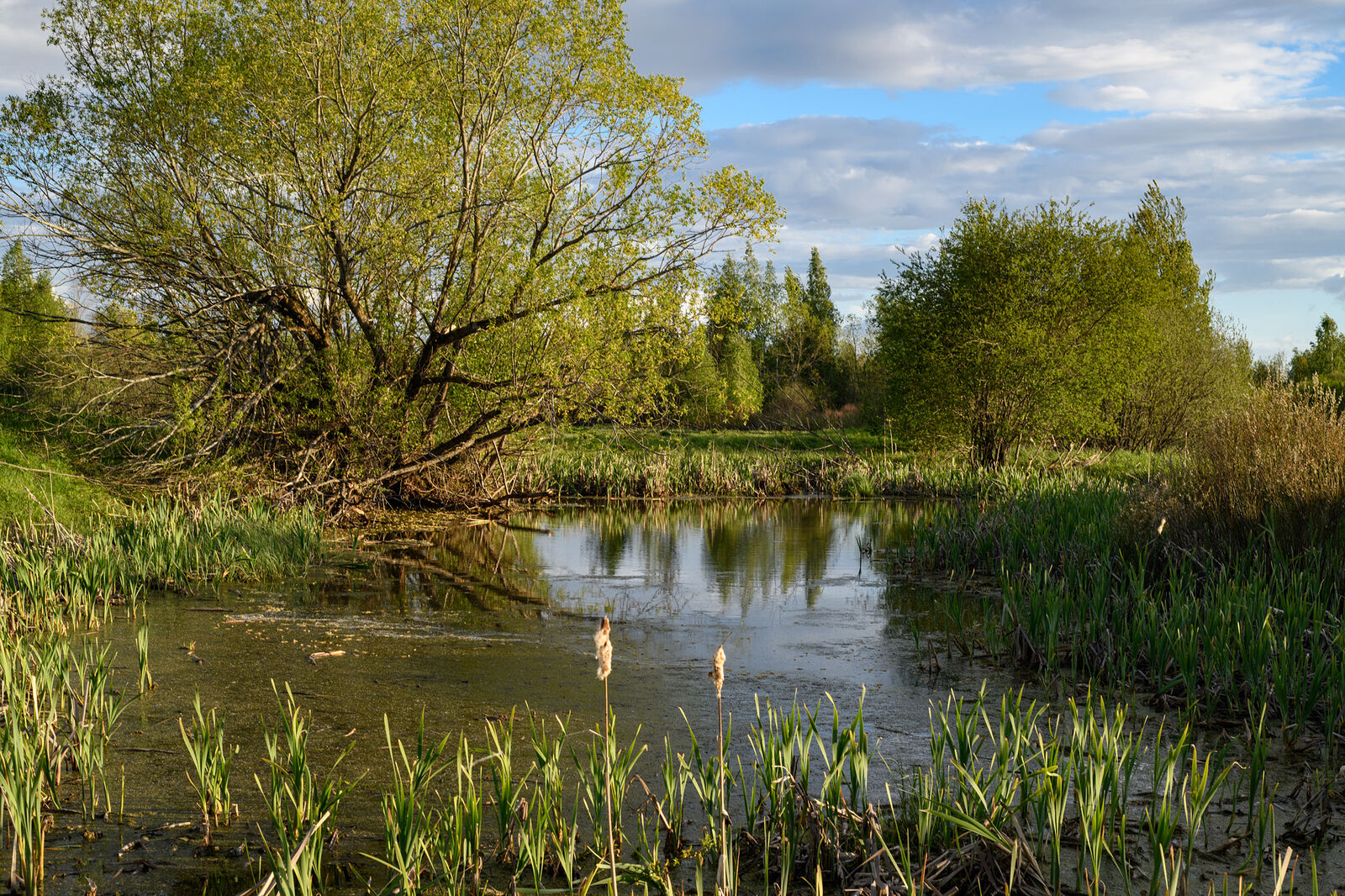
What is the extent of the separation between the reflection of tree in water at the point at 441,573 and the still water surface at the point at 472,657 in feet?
0.18

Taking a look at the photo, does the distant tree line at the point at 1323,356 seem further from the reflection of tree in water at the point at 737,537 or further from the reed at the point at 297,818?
the reed at the point at 297,818

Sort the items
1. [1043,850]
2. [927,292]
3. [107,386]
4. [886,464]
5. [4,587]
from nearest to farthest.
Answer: [1043,850], [4,587], [107,386], [886,464], [927,292]

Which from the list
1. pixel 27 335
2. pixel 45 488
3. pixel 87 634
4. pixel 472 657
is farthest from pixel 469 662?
pixel 27 335

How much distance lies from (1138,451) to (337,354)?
25.8 m

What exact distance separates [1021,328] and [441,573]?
17105 millimetres

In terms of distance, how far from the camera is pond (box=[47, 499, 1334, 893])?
4.39 m

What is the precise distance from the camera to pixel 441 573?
485 inches

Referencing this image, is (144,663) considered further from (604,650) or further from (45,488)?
(45,488)

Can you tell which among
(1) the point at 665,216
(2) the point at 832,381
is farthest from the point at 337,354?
(2) the point at 832,381

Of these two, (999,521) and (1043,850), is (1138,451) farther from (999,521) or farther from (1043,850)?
(1043,850)

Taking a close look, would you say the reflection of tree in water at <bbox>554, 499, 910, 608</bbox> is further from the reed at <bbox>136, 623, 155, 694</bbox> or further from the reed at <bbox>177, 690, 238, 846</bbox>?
the reed at <bbox>177, 690, 238, 846</bbox>

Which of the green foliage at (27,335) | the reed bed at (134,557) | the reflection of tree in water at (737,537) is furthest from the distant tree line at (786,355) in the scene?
the reed bed at (134,557)

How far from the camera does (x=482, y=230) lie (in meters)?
15.0

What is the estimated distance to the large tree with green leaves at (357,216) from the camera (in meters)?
14.3
